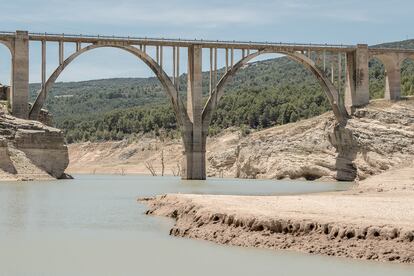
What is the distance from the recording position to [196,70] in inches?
3174

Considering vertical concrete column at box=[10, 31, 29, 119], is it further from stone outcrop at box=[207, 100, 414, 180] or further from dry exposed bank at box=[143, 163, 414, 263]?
dry exposed bank at box=[143, 163, 414, 263]

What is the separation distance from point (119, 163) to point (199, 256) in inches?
4540

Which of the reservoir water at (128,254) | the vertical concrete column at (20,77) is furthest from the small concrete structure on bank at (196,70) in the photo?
the reservoir water at (128,254)

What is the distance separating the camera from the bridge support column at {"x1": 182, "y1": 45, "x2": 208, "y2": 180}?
80500 millimetres

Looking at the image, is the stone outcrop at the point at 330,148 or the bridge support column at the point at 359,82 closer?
the stone outcrop at the point at 330,148

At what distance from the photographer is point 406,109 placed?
275ft

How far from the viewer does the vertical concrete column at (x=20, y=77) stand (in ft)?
240

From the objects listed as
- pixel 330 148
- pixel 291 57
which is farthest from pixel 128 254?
pixel 330 148

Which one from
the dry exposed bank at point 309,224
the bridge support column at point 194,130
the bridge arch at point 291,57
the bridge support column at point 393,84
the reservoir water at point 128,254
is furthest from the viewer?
the bridge support column at point 393,84

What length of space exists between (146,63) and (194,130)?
8257 mm

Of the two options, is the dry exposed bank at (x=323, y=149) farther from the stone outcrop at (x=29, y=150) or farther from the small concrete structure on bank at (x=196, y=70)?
the stone outcrop at (x=29, y=150)

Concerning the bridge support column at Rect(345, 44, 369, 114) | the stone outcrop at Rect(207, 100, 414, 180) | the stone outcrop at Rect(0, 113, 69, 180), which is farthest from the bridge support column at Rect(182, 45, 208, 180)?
the bridge support column at Rect(345, 44, 369, 114)

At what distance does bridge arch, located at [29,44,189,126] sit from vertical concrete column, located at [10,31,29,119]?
154 centimetres

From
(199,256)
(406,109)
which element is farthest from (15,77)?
(199,256)
